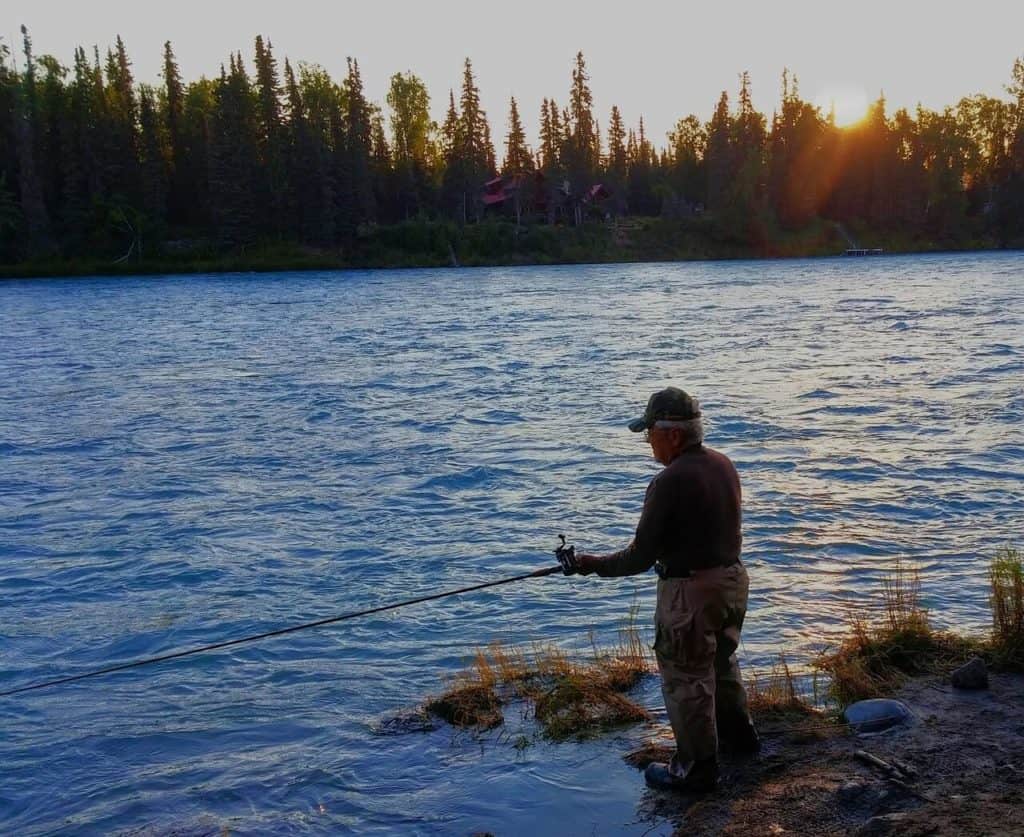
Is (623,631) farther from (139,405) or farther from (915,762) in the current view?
(139,405)

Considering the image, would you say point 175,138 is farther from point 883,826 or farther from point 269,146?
point 883,826

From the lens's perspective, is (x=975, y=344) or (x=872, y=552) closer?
(x=872, y=552)

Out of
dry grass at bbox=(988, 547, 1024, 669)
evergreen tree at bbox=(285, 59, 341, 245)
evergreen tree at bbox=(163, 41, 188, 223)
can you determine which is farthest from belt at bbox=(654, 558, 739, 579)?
evergreen tree at bbox=(163, 41, 188, 223)

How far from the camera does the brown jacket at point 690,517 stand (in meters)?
4.81

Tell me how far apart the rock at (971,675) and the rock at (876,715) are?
0.53m

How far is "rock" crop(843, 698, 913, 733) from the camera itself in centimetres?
575

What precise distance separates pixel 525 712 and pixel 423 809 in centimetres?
122

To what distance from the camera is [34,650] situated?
8.95 meters

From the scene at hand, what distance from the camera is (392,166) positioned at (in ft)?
334

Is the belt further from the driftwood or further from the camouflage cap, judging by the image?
the driftwood

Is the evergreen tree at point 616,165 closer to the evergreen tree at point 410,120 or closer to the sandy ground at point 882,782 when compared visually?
the evergreen tree at point 410,120

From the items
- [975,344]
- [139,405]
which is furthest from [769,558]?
[975,344]

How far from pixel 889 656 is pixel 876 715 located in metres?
1.07

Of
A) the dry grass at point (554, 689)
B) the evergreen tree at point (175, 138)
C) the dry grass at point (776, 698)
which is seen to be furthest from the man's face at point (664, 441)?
the evergreen tree at point (175, 138)
